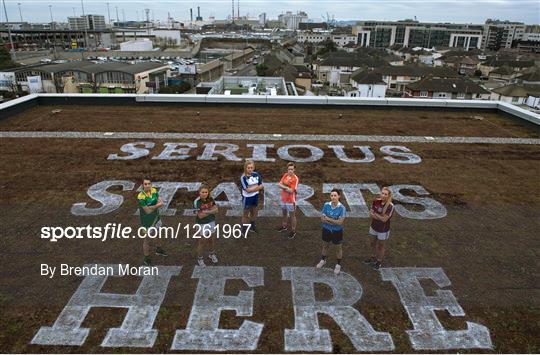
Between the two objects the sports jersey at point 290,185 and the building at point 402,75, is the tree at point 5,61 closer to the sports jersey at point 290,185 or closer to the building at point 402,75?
the building at point 402,75

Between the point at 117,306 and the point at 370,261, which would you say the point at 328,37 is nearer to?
the point at 370,261

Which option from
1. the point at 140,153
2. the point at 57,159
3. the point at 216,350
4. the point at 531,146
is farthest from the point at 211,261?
the point at 531,146

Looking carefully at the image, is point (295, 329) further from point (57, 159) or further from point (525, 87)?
point (525, 87)

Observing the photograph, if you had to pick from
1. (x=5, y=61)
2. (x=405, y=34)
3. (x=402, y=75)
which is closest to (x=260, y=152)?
(x=402, y=75)

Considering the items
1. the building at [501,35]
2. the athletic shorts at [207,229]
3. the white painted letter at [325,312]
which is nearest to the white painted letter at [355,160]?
the white painted letter at [325,312]

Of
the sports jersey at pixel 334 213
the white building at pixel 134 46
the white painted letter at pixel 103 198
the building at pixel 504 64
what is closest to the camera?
the sports jersey at pixel 334 213

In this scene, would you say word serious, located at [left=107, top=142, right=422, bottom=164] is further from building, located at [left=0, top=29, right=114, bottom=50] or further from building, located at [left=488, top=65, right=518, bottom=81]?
building, located at [left=0, top=29, right=114, bottom=50]

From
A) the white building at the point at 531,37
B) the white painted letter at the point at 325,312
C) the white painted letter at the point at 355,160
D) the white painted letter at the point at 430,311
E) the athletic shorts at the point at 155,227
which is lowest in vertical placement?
the white painted letter at the point at 325,312
